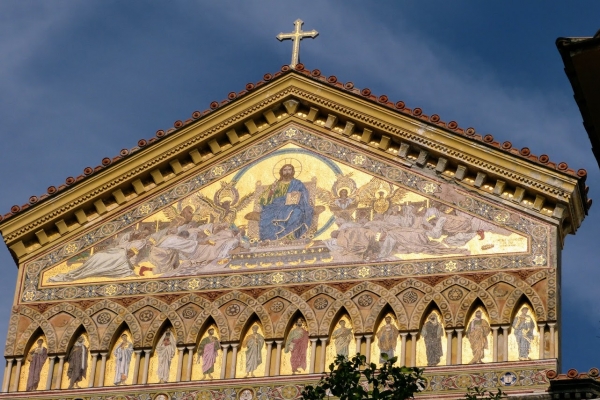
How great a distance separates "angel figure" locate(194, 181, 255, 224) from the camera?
22.6 m

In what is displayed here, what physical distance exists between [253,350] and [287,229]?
1743 mm

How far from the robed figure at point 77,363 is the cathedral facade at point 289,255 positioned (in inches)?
0.9

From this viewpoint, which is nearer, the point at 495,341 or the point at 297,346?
the point at 495,341

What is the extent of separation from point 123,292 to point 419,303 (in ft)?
12.6

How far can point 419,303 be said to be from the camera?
21.1 m

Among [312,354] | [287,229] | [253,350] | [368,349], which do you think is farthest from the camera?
[287,229]

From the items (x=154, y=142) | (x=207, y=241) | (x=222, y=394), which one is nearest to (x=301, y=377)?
(x=222, y=394)

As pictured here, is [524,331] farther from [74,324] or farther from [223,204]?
[74,324]

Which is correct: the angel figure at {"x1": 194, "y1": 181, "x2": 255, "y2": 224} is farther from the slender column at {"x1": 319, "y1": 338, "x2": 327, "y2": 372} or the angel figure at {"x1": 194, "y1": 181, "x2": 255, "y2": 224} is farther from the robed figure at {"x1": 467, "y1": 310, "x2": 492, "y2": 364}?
the robed figure at {"x1": 467, "y1": 310, "x2": 492, "y2": 364}

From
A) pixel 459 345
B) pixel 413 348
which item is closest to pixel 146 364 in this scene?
pixel 413 348

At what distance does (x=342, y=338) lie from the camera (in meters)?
21.2

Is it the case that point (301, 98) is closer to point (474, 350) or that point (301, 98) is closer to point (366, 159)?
point (366, 159)

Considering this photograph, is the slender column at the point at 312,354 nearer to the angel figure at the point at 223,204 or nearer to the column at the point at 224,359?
the column at the point at 224,359

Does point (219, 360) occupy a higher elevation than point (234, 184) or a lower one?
lower
